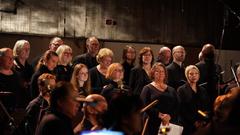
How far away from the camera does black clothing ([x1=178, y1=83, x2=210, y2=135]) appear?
8234 mm

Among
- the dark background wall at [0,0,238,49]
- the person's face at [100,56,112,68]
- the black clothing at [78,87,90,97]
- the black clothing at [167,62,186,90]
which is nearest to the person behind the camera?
the black clothing at [78,87,90,97]

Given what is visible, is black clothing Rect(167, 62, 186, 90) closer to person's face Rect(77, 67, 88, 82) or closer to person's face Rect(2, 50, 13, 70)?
person's face Rect(77, 67, 88, 82)

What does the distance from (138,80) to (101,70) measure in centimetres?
61

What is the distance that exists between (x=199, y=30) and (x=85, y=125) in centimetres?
793

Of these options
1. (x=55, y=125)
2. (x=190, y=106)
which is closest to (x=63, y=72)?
(x=190, y=106)

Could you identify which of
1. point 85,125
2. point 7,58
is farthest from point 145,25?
point 85,125

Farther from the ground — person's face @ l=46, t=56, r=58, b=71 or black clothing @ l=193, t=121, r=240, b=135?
person's face @ l=46, t=56, r=58, b=71

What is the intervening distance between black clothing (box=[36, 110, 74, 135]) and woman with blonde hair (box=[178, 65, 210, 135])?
3729mm

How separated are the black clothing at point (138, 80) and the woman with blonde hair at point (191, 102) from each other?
0.56 m

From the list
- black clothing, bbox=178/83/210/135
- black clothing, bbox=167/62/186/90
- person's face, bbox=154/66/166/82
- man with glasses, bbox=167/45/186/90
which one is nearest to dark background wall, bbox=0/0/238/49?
man with glasses, bbox=167/45/186/90

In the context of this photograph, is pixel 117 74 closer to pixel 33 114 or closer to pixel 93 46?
pixel 93 46

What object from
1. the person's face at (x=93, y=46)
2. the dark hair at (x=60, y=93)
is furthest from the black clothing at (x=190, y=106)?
the dark hair at (x=60, y=93)

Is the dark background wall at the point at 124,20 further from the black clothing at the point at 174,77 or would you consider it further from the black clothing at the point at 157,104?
the black clothing at the point at 157,104

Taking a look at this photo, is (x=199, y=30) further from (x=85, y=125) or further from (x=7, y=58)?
(x=85, y=125)
